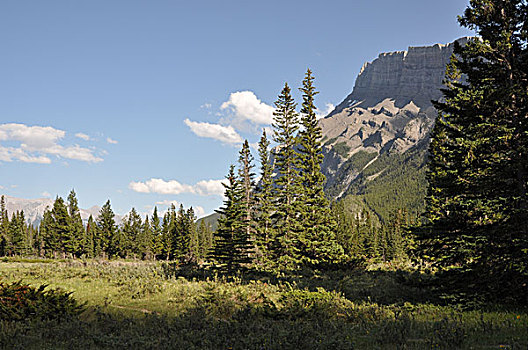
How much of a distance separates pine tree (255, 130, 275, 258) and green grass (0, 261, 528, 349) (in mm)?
14498

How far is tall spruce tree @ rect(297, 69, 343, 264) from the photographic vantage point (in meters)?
33.4

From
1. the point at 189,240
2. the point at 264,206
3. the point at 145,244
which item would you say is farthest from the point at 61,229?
the point at 264,206

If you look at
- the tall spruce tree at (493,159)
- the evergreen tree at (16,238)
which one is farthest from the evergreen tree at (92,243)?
the tall spruce tree at (493,159)

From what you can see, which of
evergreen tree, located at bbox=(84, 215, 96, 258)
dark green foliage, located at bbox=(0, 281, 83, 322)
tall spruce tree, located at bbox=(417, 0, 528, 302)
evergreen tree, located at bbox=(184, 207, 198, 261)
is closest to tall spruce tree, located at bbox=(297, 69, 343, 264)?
tall spruce tree, located at bbox=(417, 0, 528, 302)

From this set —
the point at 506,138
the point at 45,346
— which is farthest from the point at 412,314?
the point at 45,346

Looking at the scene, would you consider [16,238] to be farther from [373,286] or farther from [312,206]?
[373,286]

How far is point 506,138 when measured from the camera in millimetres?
12648

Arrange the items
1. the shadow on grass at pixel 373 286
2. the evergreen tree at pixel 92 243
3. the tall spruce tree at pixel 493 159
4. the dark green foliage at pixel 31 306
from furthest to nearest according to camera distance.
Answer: the evergreen tree at pixel 92 243
the shadow on grass at pixel 373 286
the tall spruce tree at pixel 493 159
the dark green foliage at pixel 31 306

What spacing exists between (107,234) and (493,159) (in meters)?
87.0

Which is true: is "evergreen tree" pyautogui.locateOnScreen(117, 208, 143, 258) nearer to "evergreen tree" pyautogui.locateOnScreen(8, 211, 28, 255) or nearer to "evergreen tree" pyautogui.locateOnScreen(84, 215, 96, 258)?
"evergreen tree" pyautogui.locateOnScreen(84, 215, 96, 258)

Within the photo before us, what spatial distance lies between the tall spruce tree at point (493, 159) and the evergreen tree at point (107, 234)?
271ft

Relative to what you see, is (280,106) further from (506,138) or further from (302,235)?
(506,138)

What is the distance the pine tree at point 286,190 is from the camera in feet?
112

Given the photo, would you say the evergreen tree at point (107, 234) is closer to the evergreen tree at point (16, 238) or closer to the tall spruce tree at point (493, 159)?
the evergreen tree at point (16, 238)
